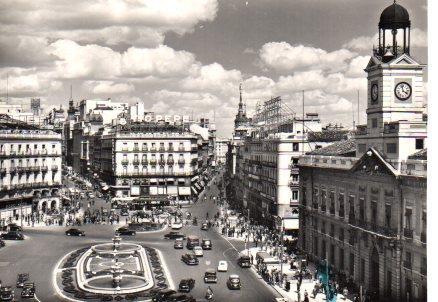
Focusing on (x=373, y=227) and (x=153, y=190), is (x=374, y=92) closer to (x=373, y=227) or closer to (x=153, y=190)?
(x=373, y=227)

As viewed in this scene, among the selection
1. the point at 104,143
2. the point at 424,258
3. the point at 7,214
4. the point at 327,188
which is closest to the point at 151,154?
the point at 104,143

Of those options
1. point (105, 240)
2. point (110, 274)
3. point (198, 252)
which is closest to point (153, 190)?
point (105, 240)

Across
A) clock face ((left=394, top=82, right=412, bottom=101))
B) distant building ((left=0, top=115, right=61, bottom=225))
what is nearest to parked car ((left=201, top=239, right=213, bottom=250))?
clock face ((left=394, top=82, right=412, bottom=101))

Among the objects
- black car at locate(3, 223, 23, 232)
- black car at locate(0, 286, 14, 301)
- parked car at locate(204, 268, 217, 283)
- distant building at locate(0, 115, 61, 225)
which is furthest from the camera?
distant building at locate(0, 115, 61, 225)

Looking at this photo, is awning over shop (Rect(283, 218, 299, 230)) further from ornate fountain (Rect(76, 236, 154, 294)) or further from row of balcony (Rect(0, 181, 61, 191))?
row of balcony (Rect(0, 181, 61, 191))

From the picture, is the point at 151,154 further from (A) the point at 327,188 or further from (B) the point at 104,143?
(A) the point at 327,188

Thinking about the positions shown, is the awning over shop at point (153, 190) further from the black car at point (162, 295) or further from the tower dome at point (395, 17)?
the tower dome at point (395, 17)
